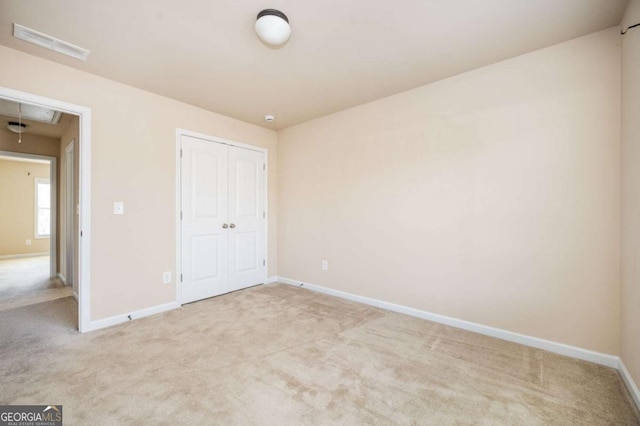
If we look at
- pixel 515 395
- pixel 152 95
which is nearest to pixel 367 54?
pixel 152 95

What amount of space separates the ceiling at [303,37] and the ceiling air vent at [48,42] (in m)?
0.05

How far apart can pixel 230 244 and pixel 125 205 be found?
1396mm

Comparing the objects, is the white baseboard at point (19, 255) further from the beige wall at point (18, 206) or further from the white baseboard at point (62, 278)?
the white baseboard at point (62, 278)

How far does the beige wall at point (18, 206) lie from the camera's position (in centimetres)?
657

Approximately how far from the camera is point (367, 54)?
2383 mm

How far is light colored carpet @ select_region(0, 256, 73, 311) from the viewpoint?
3627mm

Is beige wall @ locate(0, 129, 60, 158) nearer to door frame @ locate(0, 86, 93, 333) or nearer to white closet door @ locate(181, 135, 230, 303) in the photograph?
door frame @ locate(0, 86, 93, 333)

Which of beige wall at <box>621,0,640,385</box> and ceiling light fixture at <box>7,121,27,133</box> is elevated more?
ceiling light fixture at <box>7,121,27,133</box>

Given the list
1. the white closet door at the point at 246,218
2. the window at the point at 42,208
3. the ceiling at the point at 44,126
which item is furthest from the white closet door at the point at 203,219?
the window at the point at 42,208

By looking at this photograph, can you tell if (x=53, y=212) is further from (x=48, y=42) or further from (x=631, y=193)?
(x=631, y=193)

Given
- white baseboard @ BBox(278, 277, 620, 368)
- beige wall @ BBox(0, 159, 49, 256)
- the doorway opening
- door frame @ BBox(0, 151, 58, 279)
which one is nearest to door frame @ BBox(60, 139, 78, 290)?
door frame @ BBox(0, 151, 58, 279)

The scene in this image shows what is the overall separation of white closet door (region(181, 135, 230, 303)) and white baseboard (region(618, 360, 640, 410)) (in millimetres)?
3895

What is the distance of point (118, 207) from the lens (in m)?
2.90

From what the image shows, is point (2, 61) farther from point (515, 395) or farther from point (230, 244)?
point (515, 395)
